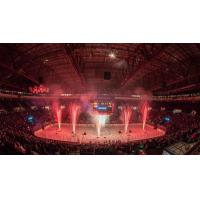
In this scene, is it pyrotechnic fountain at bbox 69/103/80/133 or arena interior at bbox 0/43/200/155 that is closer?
arena interior at bbox 0/43/200/155

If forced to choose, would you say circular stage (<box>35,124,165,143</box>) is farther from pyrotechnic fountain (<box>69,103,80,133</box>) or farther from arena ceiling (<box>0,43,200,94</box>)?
arena ceiling (<box>0,43,200,94</box>)

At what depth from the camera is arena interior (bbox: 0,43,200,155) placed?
396 inches

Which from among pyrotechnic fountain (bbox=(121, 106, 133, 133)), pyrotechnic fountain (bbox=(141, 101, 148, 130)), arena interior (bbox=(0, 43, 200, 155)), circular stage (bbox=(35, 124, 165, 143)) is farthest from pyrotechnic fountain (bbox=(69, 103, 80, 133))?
pyrotechnic fountain (bbox=(141, 101, 148, 130))

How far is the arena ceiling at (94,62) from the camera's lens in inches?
385

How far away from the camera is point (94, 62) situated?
47.8 ft

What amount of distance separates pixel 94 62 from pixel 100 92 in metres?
6.65

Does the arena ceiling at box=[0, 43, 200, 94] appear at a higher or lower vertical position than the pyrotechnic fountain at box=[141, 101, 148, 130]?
higher

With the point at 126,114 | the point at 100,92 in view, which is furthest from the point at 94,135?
the point at 126,114

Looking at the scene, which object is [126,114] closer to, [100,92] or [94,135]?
[100,92]

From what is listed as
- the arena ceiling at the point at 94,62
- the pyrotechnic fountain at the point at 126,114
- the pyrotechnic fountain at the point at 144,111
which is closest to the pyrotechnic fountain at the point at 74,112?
the pyrotechnic fountain at the point at 126,114

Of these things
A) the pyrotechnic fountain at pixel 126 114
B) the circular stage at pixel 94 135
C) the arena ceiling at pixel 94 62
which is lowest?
the circular stage at pixel 94 135

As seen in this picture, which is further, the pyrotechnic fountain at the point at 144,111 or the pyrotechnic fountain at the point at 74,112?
the pyrotechnic fountain at the point at 144,111

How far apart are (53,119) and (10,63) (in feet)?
62.9

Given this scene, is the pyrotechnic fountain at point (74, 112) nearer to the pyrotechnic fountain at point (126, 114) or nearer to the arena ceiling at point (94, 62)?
the pyrotechnic fountain at point (126, 114)
